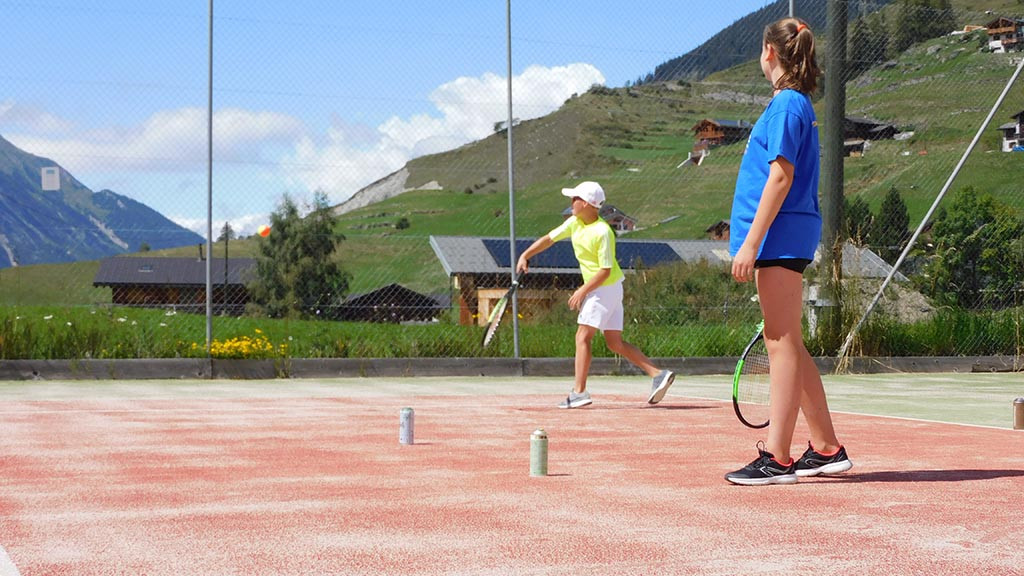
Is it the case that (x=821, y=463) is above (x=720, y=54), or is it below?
below

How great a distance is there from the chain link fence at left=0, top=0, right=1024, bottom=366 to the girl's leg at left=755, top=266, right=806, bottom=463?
8961 mm

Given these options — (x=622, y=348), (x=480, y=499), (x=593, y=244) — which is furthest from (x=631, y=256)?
(x=480, y=499)

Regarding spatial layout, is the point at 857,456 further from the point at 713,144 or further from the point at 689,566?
the point at 713,144

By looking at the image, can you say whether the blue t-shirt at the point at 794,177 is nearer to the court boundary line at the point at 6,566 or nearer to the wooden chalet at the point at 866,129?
the court boundary line at the point at 6,566

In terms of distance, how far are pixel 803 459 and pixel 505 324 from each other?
9.82 metres

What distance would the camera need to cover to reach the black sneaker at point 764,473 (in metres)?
5.63

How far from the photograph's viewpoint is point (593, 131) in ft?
53.0

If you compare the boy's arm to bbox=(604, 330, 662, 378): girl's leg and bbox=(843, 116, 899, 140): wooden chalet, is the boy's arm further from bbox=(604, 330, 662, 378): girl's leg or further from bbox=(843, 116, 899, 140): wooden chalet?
bbox=(843, 116, 899, 140): wooden chalet

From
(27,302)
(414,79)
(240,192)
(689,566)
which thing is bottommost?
(689,566)

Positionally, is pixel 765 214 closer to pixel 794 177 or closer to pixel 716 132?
pixel 794 177

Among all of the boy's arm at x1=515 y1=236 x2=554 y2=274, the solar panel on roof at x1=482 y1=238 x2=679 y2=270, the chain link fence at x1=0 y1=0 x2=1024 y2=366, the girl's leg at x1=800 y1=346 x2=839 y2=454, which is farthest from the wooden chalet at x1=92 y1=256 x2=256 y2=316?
the girl's leg at x1=800 y1=346 x2=839 y2=454

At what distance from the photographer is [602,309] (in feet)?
34.8

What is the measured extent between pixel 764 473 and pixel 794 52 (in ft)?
6.02

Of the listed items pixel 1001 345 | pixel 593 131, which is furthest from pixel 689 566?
pixel 1001 345
